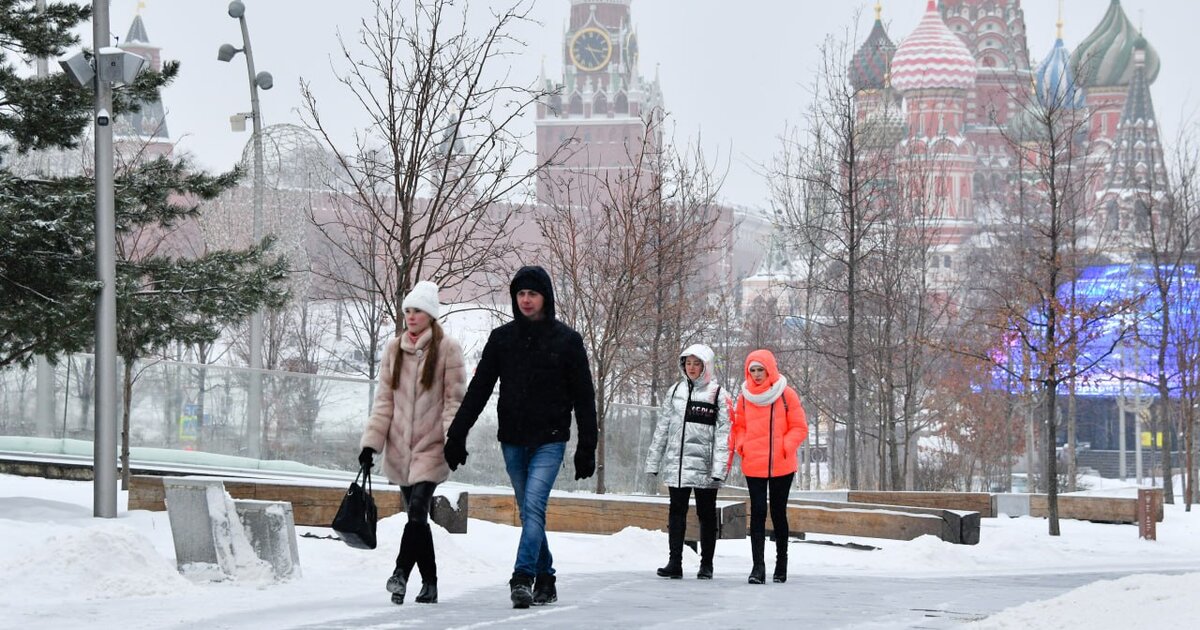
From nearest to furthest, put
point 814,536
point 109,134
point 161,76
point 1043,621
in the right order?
point 1043,621, point 109,134, point 161,76, point 814,536

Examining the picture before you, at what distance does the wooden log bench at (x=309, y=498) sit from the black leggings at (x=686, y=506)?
7.43 feet

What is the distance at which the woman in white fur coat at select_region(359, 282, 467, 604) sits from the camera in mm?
9258

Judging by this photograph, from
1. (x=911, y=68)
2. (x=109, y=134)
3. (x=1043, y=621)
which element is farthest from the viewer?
(x=911, y=68)

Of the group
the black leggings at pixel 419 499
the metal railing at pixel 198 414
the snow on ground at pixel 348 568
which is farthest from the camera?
the metal railing at pixel 198 414

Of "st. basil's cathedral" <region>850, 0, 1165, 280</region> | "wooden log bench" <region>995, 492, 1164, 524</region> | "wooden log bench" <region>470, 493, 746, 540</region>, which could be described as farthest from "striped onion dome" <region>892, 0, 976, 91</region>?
"wooden log bench" <region>470, 493, 746, 540</region>

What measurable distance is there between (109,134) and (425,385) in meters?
5.33

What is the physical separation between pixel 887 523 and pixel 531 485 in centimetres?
939

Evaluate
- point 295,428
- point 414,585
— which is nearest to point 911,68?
point 295,428

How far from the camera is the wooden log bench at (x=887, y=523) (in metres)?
18.0

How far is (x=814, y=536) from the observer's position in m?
19.1

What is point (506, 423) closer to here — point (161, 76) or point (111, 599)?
point (111, 599)

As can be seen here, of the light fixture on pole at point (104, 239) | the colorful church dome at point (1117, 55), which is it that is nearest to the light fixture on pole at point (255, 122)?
the light fixture on pole at point (104, 239)

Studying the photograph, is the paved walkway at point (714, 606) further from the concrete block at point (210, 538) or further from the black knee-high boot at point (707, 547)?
the concrete block at point (210, 538)

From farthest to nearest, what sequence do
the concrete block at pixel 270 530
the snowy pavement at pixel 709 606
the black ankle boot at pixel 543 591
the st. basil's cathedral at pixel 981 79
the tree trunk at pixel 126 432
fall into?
the st. basil's cathedral at pixel 981 79, the tree trunk at pixel 126 432, the concrete block at pixel 270 530, the black ankle boot at pixel 543 591, the snowy pavement at pixel 709 606
